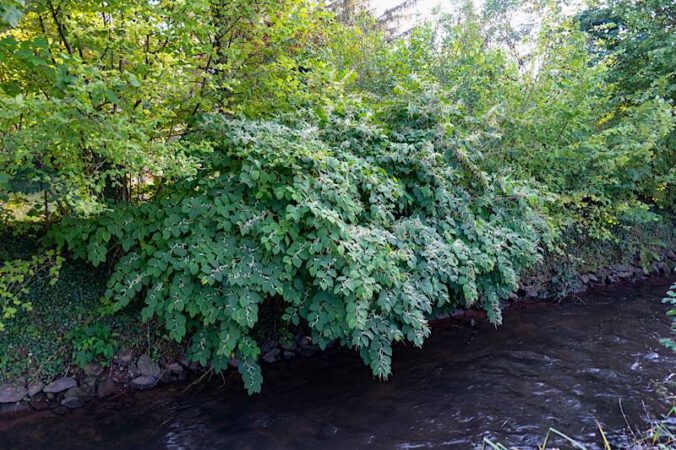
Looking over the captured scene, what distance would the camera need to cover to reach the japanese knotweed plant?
377cm

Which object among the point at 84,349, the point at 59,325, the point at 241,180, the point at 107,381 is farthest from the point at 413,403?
the point at 59,325

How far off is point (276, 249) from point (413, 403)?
78.4 inches

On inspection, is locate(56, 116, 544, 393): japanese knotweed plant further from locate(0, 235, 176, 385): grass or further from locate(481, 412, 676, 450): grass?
locate(481, 412, 676, 450): grass

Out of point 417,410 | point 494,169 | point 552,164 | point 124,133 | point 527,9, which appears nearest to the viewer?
point 124,133

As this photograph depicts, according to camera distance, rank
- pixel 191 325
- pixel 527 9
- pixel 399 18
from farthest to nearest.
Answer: pixel 399 18 → pixel 527 9 → pixel 191 325

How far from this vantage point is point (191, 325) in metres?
4.42

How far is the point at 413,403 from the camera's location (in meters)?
4.20

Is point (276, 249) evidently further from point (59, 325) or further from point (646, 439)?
point (646, 439)

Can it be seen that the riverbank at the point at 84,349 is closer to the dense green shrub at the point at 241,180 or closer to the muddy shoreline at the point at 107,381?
the muddy shoreline at the point at 107,381

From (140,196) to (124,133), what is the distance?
5.19ft

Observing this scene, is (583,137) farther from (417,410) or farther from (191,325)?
(191,325)

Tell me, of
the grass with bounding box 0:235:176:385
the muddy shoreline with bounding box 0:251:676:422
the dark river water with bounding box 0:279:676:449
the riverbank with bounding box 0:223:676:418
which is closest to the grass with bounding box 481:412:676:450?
the dark river water with bounding box 0:279:676:449

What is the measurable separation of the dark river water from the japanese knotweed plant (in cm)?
43

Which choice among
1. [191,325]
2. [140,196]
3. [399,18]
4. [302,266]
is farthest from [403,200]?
[399,18]
